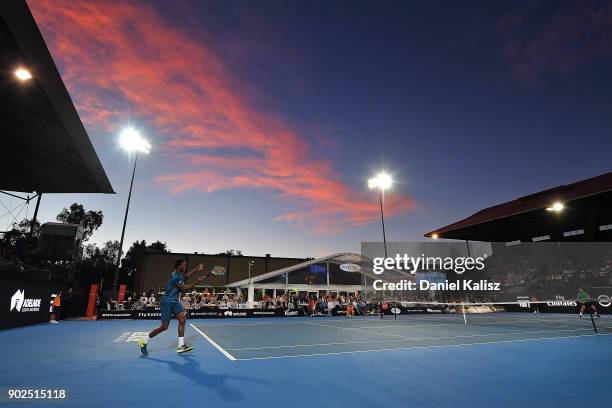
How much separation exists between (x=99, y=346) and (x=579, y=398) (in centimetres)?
1031

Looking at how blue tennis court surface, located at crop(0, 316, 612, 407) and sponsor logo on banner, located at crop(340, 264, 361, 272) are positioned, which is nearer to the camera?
blue tennis court surface, located at crop(0, 316, 612, 407)

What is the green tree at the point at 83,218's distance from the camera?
61.1 meters

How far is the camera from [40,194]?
81.2 ft

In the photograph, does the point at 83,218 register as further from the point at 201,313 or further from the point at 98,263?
the point at 201,313

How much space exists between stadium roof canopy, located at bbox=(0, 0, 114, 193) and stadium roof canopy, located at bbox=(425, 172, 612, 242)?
23.6m

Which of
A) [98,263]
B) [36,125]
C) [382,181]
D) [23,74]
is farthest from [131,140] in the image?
[98,263]

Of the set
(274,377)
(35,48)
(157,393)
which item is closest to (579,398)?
(274,377)

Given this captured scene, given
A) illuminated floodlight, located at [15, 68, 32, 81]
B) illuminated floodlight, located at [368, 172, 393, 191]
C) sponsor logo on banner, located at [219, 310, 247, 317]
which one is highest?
illuminated floodlight, located at [368, 172, 393, 191]

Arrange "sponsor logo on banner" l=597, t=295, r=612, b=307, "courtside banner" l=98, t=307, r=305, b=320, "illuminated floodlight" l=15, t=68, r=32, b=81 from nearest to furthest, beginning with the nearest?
"illuminated floodlight" l=15, t=68, r=32, b=81 < "courtside banner" l=98, t=307, r=305, b=320 < "sponsor logo on banner" l=597, t=295, r=612, b=307

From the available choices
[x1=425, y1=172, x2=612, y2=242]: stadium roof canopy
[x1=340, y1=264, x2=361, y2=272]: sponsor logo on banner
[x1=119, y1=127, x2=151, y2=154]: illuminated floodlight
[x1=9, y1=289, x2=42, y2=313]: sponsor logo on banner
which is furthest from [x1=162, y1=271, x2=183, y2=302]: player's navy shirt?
[x1=340, y1=264, x2=361, y2=272]: sponsor logo on banner

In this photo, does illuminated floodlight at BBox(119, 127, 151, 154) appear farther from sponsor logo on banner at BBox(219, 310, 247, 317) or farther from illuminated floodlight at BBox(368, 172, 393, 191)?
illuminated floodlight at BBox(368, 172, 393, 191)

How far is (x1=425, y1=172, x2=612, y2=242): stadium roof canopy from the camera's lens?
63.1 feet

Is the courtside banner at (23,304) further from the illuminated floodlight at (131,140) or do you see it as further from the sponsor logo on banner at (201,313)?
the illuminated floodlight at (131,140)

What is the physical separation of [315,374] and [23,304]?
48.5 feet
